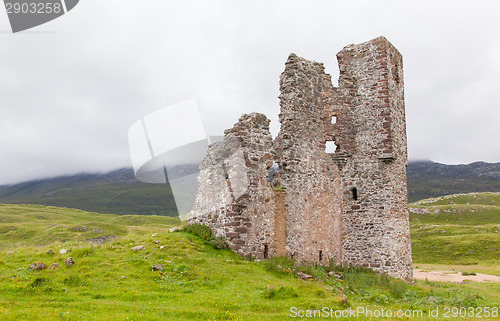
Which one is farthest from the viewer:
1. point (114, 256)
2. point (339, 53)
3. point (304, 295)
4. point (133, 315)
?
point (339, 53)

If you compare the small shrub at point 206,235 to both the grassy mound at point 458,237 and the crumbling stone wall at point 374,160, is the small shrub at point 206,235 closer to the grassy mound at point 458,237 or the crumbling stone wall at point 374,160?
the crumbling stone wall at point 374,160

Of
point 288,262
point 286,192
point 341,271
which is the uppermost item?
point 286,192

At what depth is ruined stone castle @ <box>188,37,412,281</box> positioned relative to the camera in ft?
60.0

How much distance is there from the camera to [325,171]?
22.2 meters

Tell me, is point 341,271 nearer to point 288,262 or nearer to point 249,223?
point 288,262

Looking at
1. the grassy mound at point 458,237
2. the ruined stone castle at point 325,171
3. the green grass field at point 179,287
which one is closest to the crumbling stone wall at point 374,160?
the ruined stone castle at point 325,171

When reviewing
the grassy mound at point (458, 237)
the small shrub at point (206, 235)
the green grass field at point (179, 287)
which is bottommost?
the grassy mound at point (458, 237)

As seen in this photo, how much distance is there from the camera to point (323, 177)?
865 inches

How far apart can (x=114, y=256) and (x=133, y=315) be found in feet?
17.9

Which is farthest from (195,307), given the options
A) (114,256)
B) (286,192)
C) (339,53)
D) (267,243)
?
(339,53)

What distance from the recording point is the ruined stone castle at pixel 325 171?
60.0 ft

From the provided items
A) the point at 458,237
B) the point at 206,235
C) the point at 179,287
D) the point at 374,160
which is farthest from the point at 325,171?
the point at 458,237

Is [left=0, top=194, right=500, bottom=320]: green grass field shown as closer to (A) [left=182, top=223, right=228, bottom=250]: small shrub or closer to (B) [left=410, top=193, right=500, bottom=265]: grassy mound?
(A) [left=182, top=223, right=228, bottom=250]: small shrub

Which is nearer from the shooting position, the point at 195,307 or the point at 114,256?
the point at 195,307
